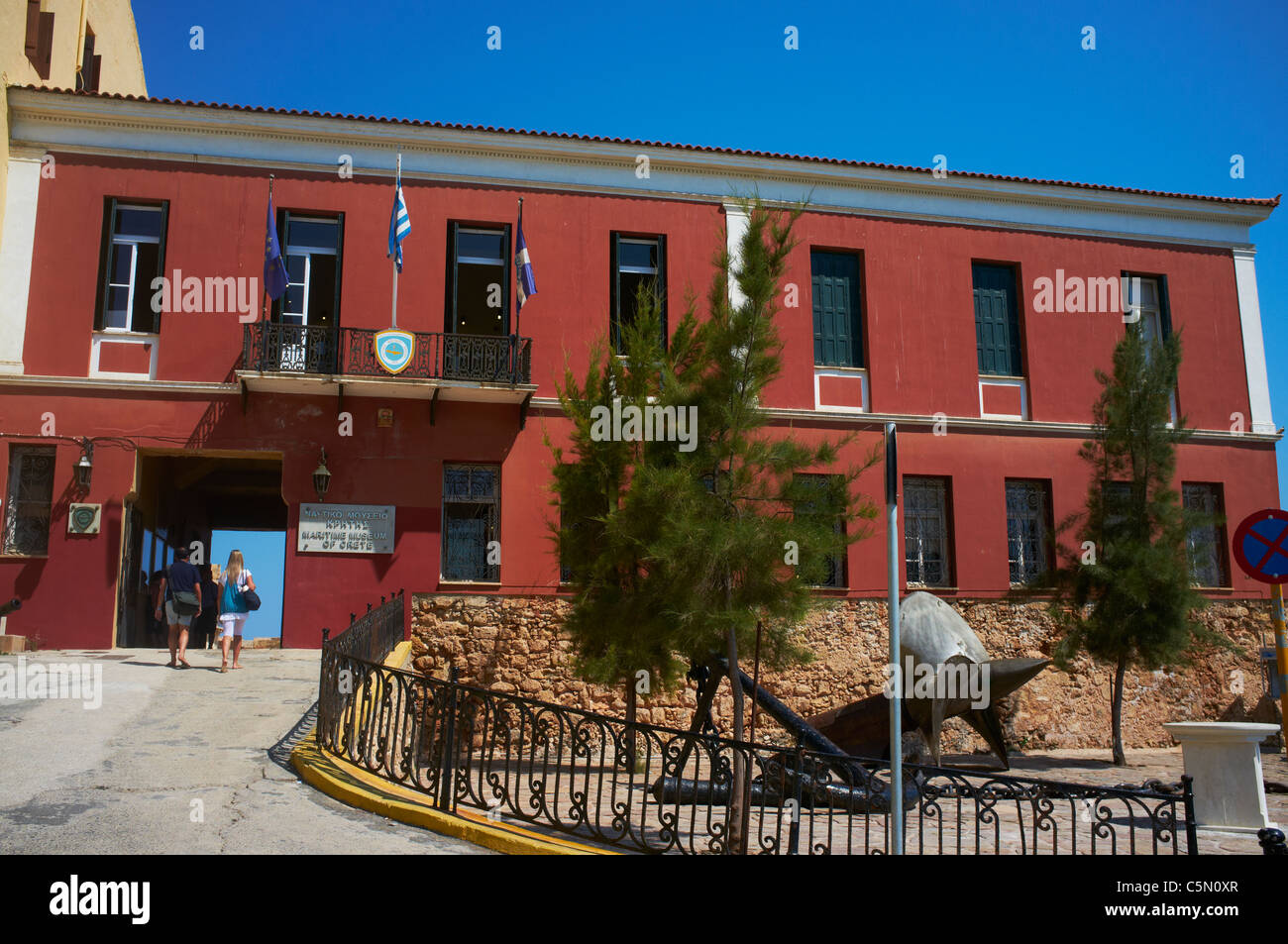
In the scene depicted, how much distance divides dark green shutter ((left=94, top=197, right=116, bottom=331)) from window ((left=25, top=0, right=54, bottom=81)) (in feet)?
10.5

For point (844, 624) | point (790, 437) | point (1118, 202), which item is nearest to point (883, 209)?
point (1118, 202)

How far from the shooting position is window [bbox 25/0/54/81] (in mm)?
16984

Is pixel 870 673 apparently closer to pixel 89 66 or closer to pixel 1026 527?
pixel 1026 527

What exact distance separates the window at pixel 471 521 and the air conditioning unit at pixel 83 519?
5.03m

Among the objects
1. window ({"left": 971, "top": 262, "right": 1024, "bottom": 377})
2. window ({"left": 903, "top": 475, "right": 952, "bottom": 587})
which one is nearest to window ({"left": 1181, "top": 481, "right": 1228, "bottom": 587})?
window ({"left": 971, "top": 262, "right": 1024, "bottom": 377})

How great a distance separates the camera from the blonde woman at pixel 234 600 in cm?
1335

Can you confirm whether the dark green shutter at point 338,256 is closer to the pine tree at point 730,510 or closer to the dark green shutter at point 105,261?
the dark green shutter at point 105,261

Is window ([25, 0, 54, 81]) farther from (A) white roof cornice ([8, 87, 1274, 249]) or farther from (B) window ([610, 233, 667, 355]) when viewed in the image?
(B) window ([610, 233, 667, 355])

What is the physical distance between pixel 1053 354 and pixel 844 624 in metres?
6.54

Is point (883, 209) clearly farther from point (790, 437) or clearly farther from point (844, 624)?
point (790, 437)

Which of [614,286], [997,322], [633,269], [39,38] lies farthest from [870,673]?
[39,38]

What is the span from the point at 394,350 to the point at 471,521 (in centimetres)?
295

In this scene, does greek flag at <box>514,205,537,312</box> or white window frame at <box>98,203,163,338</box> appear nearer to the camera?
greek flag at <box>514,205,537,312</box>

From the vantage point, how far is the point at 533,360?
17.0 metres
